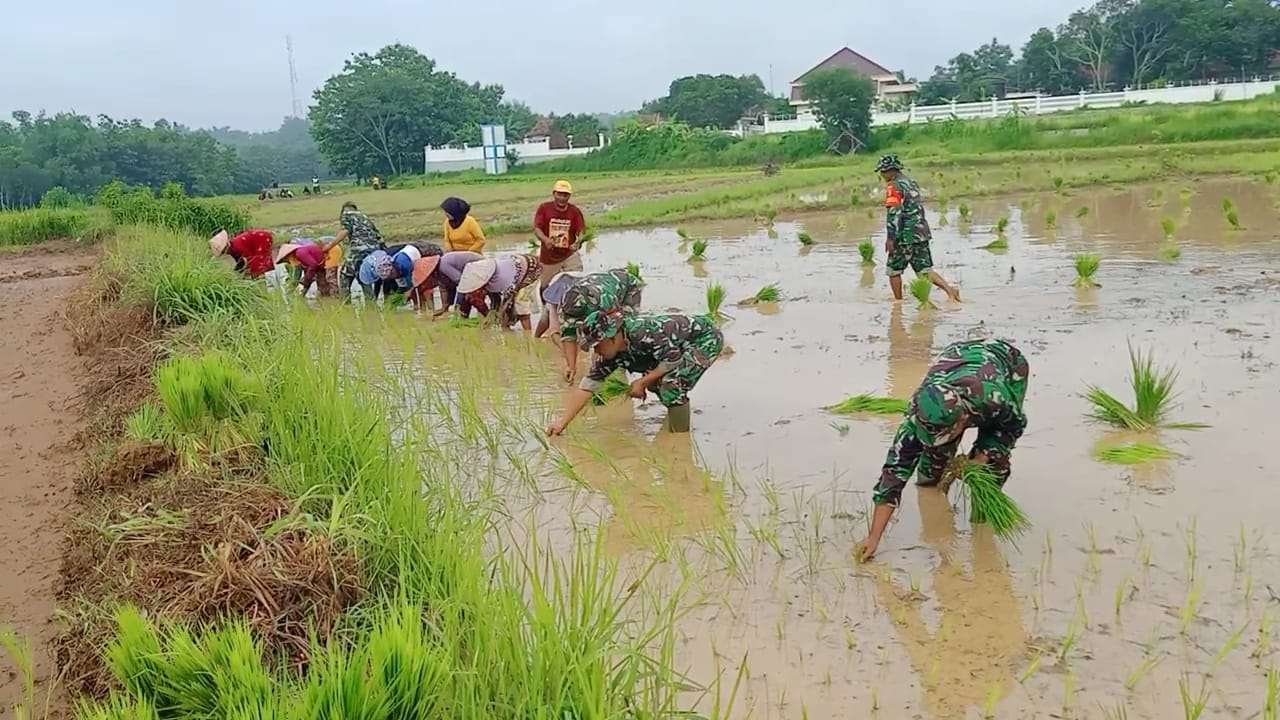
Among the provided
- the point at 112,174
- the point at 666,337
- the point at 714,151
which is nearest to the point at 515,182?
the point at 714,151

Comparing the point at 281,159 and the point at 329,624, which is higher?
the point at 281,159

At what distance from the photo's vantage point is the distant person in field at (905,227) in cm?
814

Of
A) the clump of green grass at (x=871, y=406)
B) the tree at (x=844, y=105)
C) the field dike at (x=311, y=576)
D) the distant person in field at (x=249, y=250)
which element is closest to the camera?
the field dike at (x=311, y=576)

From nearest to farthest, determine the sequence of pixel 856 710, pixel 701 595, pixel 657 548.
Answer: pixel 856 710 < pixel 701 595 < pixel 657 548

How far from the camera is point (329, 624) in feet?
9.78

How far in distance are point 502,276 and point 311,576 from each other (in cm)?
522

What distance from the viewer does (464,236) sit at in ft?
29.3

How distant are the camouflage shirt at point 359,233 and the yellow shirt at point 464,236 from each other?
1022 millimetres

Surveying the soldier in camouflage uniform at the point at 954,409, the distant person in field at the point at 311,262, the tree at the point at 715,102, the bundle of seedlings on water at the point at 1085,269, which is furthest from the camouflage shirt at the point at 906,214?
the tree at the point at 715,102

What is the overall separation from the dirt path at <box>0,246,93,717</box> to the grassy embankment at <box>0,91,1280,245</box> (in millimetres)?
7784

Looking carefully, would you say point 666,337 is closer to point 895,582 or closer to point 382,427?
point 382,427

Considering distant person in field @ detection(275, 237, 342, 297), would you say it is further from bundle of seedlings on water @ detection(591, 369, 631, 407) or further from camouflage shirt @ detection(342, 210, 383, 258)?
bundle of seedlings on water @ detection(591, 369, 631, 407)

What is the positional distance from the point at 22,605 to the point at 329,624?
141cm

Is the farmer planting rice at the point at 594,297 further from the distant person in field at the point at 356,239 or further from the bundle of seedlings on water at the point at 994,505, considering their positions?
the distant person in field at the point at 356,239
